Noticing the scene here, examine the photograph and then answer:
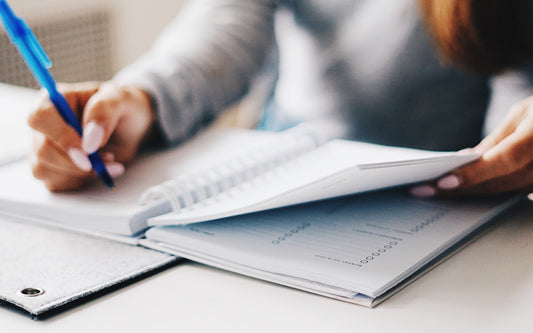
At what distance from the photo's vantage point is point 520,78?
0.85 metres

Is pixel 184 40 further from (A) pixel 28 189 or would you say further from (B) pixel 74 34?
(B) pixel 74 34

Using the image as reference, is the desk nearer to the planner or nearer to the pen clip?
the planner

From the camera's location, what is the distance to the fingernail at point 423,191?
1.98 ft

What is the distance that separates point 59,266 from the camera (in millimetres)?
502

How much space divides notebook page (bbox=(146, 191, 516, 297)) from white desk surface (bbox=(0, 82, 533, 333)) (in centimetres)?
2

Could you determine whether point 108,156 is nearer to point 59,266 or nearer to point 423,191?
point 59,266

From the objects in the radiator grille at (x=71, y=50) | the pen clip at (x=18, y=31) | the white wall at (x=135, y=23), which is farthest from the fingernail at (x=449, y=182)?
the white wall at (x=135, y=23)

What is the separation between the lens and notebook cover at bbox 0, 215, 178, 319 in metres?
0.45

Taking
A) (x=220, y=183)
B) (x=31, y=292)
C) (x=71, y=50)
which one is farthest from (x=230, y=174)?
(x=71, y=50)

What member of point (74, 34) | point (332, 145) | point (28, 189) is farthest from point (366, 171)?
point (74, 34)

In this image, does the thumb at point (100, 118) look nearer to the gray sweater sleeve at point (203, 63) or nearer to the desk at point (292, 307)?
the gray sweater sleeve at point (203, 63)

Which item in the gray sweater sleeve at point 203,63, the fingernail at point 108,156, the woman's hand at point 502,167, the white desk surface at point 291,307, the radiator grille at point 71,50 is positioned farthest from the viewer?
the radiator grille at point 71,50

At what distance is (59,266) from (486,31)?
0.60 meters

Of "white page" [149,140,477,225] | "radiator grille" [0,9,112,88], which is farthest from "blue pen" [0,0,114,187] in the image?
"radiator grille" [0,9,112,88]
